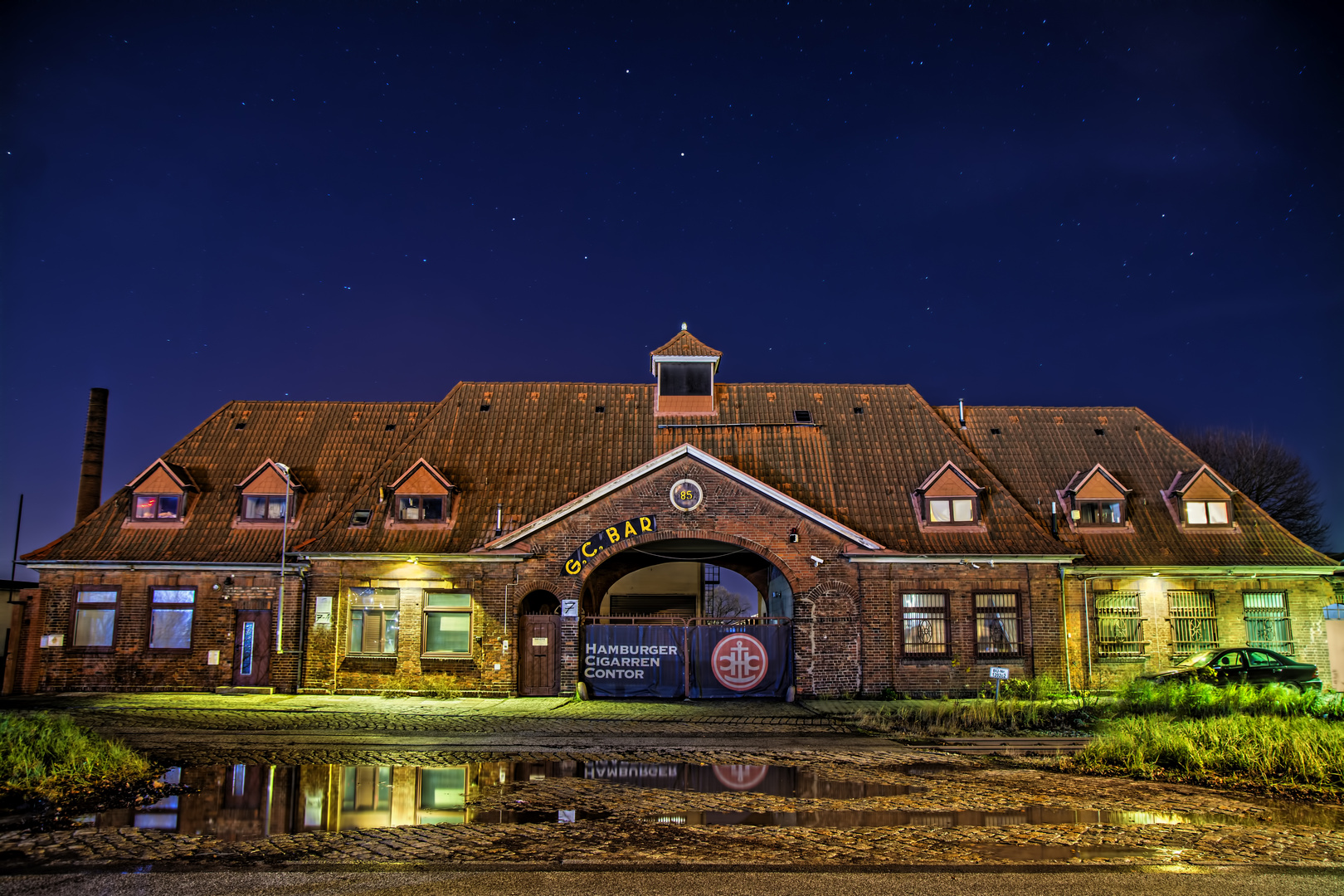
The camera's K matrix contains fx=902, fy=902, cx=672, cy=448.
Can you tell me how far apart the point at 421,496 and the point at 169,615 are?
7.98 meters

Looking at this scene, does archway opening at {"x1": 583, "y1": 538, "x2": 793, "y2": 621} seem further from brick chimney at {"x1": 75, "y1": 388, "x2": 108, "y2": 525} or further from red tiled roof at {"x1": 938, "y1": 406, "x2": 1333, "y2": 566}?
brick chimney at {"x1": 75, "y1": 388, "x2": 108, "y2": 525}

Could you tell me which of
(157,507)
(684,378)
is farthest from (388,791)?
(157,507)

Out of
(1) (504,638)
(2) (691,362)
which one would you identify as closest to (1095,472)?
(2) (691,362)

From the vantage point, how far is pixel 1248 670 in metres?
23.3

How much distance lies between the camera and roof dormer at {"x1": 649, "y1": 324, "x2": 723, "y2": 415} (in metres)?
29.5

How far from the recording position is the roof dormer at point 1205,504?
89.7 feet

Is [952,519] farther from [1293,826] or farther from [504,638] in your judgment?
[1293,826]

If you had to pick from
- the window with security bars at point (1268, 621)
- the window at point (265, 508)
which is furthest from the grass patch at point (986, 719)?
the window at point (265, 508)

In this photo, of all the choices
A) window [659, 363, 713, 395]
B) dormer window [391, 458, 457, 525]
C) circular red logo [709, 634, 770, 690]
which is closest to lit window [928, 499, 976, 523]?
circular red logo [709, 634, 770, 690]

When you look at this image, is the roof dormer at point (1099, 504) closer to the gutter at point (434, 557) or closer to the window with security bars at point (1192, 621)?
the window with security bars at point (1192, 621)

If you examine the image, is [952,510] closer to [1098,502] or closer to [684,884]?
[1098,502]

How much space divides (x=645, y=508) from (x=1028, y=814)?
1570 cm

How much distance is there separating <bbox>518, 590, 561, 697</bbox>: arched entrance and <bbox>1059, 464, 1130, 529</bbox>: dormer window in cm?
1583

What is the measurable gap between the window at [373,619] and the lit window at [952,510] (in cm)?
1547
